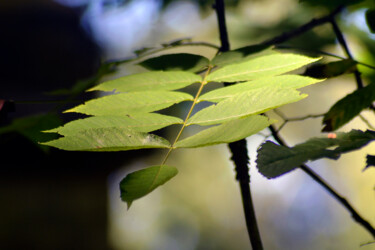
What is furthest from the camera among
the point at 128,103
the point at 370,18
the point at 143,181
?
the point at 370,18

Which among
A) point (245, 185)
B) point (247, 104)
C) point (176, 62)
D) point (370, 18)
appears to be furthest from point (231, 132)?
point (370, 18)

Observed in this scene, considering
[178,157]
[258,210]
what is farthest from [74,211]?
[258,210]

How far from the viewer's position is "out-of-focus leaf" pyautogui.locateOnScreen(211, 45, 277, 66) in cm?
56

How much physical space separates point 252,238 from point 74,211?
325 cm

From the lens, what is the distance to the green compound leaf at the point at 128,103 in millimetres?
468

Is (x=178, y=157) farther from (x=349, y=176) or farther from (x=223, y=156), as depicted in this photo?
(x=349, y=176)

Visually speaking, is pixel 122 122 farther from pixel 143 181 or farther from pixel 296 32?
pixel 296 32

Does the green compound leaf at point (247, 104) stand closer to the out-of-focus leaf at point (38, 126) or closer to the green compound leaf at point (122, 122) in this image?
the green compound leaf at point (122, 122)

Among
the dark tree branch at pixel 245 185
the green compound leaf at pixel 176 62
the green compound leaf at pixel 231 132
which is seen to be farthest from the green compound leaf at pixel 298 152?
the green compound leaf at pixel 176 62

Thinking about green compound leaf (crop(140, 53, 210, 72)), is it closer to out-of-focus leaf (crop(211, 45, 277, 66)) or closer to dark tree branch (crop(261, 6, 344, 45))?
out-of-focus leaf (crop(211, 45, 277, 66))

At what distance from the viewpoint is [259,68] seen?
19.7 inches

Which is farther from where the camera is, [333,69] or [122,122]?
[333,69]

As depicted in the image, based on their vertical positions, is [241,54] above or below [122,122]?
above

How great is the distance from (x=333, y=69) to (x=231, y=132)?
1.09 ft
